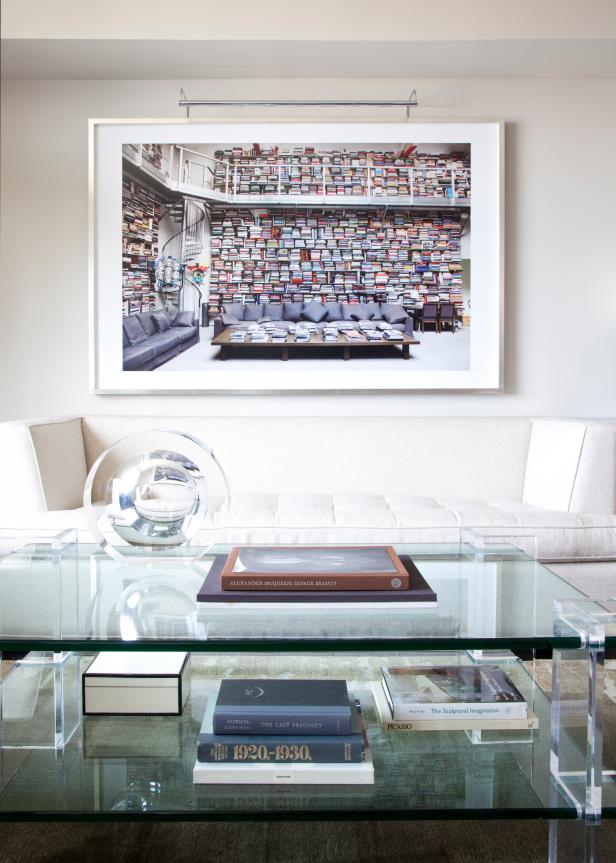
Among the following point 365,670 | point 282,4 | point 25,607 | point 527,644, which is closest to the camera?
point 527,644

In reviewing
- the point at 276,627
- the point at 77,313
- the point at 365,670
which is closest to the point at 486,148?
the point at 77,313

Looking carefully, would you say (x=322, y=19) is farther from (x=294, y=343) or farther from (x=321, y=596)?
(x=321, y=596)

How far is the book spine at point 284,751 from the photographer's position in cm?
129

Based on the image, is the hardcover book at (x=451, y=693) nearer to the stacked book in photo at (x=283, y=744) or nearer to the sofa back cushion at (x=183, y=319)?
the stacked book in photo at (x=283, y=744)

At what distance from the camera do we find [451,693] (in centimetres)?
147

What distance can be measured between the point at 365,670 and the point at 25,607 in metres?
0.78

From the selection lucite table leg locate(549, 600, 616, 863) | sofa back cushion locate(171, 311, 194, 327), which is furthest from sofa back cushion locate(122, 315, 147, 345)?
lucite table leg locate(549, 600, 616, 863)

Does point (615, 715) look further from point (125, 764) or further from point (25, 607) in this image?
point (25, 607)

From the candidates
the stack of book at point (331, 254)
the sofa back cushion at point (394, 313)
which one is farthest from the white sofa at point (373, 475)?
the stack of book at point (331, 254)

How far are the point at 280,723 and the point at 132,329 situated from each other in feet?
8.33

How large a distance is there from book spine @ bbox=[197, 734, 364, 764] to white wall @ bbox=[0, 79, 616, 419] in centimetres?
235

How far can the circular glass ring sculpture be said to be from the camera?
1627 millimetres

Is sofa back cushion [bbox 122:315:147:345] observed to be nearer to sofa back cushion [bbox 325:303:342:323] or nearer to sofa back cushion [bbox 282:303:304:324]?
sofa back cushion [bbox 282:303:304:324]

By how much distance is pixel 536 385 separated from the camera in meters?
3.57
